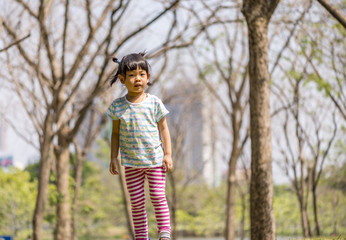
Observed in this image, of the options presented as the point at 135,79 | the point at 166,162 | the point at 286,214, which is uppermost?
the point at 135,79

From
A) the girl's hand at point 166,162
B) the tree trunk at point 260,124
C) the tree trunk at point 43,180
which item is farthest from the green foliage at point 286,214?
the girl's hand at point 166,162

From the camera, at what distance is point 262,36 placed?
5551 mm

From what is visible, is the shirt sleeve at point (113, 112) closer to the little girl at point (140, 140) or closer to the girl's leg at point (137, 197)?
the little girl at point (140, 140)

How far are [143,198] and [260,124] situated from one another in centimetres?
219

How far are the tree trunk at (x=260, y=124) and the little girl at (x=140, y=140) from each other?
6.39 ft

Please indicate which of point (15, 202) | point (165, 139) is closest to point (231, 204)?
point (165, 139)

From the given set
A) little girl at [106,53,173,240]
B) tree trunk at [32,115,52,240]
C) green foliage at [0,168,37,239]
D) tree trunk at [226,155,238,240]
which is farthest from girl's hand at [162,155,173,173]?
green foliage at [0,168,37,239]

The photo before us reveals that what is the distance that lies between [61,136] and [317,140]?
783 centimetres

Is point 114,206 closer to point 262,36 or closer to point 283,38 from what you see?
point 283,38

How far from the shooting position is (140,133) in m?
3.47

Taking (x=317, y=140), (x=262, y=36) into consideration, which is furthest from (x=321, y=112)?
(x=262, y=36)

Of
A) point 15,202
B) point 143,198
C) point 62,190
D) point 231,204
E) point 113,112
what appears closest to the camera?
point 113,112

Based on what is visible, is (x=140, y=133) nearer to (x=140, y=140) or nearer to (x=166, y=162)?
(x=140, y=140)

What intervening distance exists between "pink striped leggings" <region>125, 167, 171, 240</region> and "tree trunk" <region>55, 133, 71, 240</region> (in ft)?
25.5
